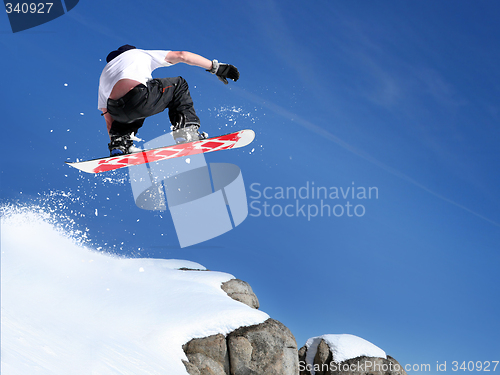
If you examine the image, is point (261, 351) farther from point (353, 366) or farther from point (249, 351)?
point (353, 366)

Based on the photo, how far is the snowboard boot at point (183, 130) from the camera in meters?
6.11

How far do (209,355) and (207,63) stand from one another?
26.6 feet

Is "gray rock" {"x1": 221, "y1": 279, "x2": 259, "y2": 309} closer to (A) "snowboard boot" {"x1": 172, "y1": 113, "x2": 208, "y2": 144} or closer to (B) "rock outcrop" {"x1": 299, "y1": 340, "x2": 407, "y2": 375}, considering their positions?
(B) "rock outcrop" {"x1": 299, "y1": 340, "x2": 407, "y2": 375}

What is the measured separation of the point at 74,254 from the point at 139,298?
3749 millimetres

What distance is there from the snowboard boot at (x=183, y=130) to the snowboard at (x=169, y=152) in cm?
33

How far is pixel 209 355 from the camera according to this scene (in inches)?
379

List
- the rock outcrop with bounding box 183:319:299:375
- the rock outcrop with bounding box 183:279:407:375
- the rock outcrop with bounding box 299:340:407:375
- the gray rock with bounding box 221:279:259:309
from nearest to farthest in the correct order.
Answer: the rock outcrop with bounding box 183:279:407:375 < the rock outcrop with bounding box 183:319:299:375 < the rock outcrop with bounding box 299:340:407:375 < the gray rock with bounding box 221:279:259:309

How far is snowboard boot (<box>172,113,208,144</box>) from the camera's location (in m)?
6.11

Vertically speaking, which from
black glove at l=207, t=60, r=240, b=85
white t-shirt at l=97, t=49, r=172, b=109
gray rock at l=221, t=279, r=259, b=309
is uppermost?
black glove at l=207, t=60, r=240, b=85

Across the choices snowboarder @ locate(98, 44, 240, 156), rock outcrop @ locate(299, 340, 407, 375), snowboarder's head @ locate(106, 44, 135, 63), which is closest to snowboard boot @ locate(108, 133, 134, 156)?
snowboarder @ locate(98, 44, 240, 156)

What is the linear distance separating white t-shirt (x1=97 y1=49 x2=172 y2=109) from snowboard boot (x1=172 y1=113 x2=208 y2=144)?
3.00 feet

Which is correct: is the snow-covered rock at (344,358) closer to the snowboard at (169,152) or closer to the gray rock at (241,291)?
the gray rock at (241,291)

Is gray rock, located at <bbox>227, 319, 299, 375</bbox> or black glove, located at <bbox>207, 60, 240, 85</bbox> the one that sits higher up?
black glove, located at <bbox>207, 60, 240, 85</bbox>

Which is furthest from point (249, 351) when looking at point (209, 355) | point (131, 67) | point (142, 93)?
point (131, 67)
